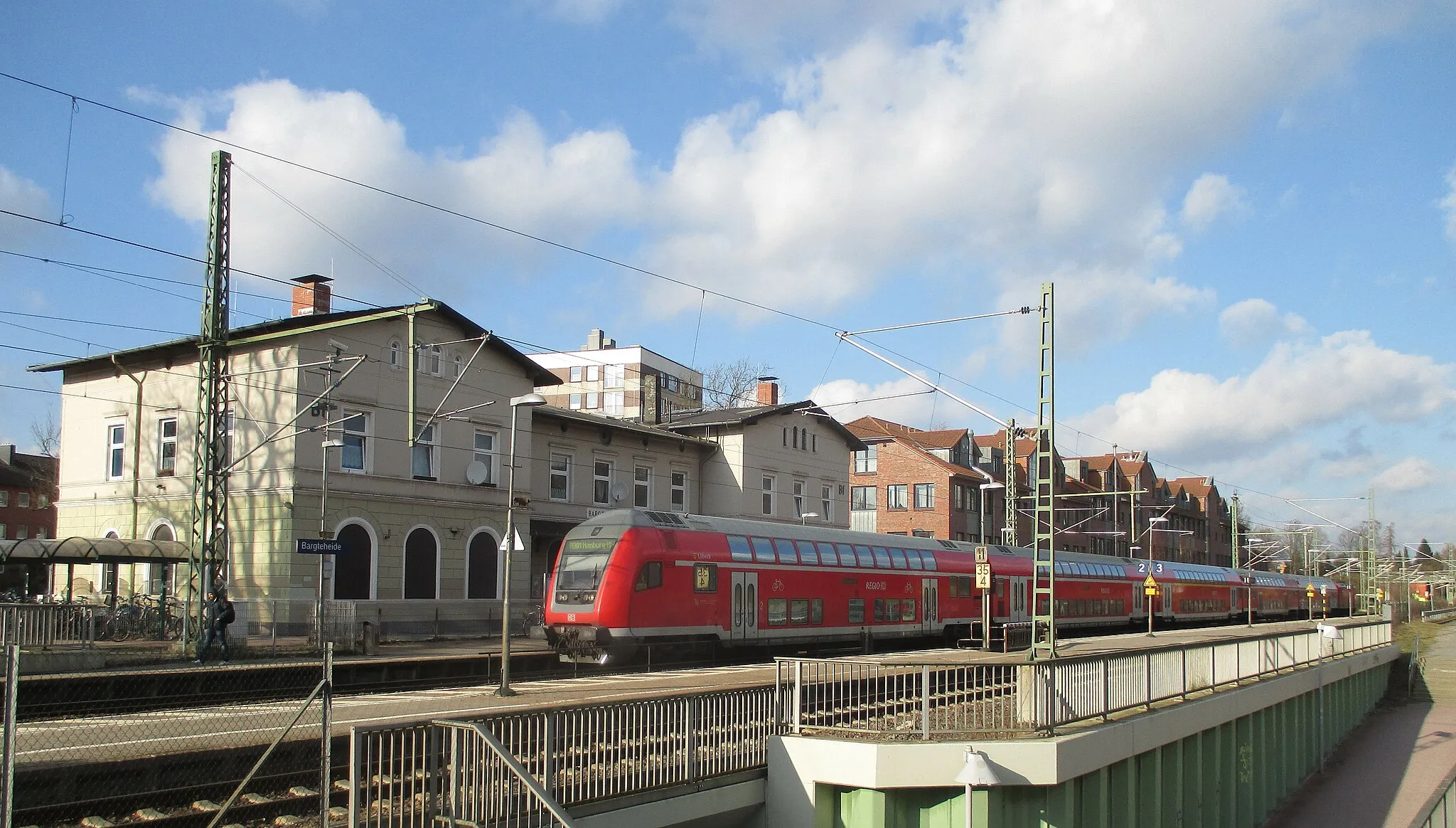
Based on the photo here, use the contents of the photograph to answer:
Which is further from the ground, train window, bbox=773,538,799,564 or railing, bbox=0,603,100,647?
train window, bbox=773,538,799,564

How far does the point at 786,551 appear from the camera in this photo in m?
28.7

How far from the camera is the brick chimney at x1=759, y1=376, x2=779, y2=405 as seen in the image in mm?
61625

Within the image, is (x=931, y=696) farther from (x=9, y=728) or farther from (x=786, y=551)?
(x=786, y=551)

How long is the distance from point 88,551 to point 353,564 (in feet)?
25.5

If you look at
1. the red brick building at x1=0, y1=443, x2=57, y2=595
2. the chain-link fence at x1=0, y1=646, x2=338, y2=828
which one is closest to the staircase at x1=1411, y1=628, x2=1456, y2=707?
the chain-link fence at x1=0, y1=646, x2=338, y2=828

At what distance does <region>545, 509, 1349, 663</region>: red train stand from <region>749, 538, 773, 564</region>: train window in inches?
1.4

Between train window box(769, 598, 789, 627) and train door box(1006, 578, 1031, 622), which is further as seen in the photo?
train door box(1006, 578, 1031, 622)

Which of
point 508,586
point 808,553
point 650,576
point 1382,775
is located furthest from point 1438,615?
point 508,586

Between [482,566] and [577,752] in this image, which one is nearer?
[577,752]

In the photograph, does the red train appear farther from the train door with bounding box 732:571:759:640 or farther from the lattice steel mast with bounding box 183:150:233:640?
the lattice steel mast with bounding box 183:150:233:640

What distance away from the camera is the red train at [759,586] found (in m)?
24.7

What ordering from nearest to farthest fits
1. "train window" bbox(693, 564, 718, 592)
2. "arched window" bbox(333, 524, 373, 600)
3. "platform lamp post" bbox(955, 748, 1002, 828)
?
"platform lamp post" bbox(955, 748, 1002, 828) → "train window" bbox(693, 564, 718, 592) → "arched window" bbox(333, 524, 373, 600)

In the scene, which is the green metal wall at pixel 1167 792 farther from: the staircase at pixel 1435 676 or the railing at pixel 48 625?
the staircase at pixel 1435 676

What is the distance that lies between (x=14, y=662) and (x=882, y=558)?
1046 inches
